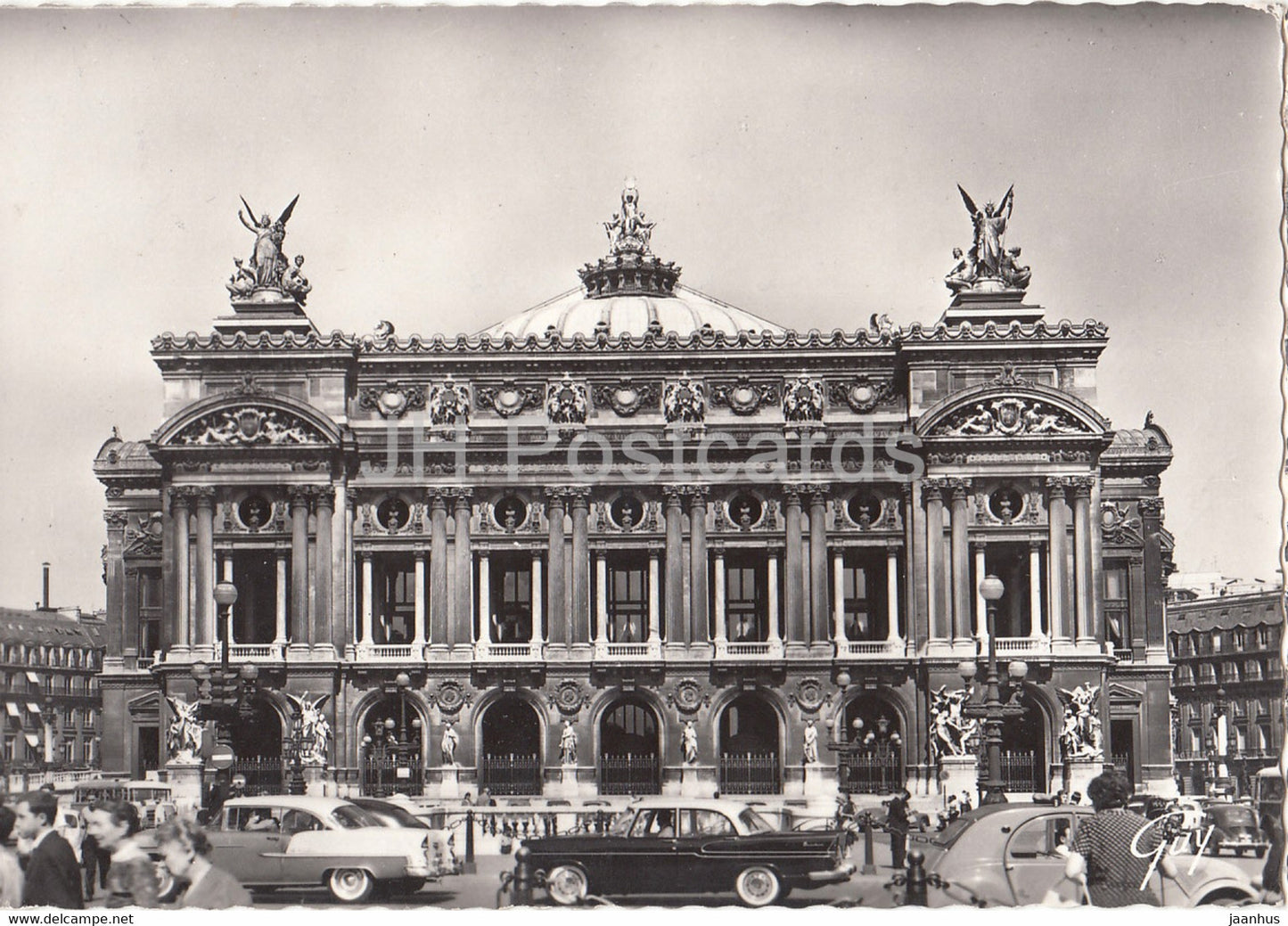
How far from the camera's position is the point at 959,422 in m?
62.1

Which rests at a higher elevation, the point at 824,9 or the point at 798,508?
the point at 824,9

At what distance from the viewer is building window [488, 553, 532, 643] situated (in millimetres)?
64500

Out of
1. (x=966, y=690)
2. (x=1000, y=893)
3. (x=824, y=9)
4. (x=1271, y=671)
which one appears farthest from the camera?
(x=1271, y=671)

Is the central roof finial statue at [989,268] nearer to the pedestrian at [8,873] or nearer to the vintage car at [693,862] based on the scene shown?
the vintage car at [693,862]

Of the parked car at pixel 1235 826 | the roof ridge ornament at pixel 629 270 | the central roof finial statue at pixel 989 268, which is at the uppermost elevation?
the roof ridge ornament at pixel 629 270

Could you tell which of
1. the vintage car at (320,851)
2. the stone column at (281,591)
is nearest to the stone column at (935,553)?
the stone column at (281,591)

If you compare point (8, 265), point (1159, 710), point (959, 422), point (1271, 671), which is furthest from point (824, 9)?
point (1271, 671)

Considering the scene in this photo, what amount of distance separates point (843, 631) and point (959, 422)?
7619 millimetres

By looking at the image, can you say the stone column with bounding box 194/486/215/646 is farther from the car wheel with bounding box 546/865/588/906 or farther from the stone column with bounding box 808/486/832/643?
the car wheel with bounding box 546/865/588/906

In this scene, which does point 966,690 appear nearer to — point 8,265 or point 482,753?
point 482,753

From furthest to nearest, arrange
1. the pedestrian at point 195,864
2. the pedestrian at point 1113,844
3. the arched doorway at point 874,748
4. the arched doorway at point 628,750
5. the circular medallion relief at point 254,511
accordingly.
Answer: the circular medallion relief at point 254,511 → the arched doorway at point 628,750 → the arched doorway at point 874,748 → the pedestrian at point 1113,844 → the pedestrian at point 195,864

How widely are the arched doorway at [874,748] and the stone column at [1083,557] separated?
6618 mm

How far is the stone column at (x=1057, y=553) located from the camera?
61594 millimetres

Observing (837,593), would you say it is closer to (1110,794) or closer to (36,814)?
(1110,794)
